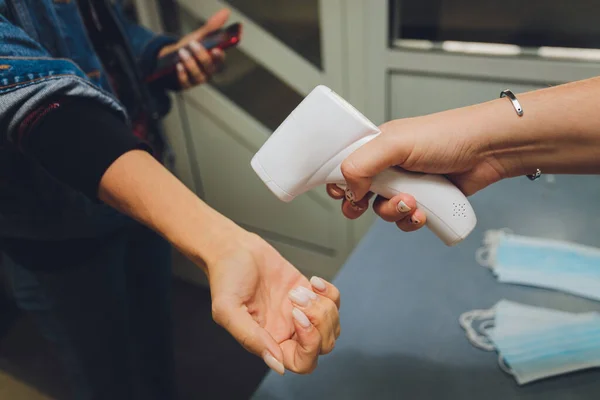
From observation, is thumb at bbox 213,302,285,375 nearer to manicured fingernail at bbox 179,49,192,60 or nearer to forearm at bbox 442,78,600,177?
forearm at bbox 442,78,600,177

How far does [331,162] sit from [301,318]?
0.24 meters

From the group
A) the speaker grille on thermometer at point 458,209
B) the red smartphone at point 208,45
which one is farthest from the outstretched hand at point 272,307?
the red smartphone at point 208,45

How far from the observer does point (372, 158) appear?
656 millimetres

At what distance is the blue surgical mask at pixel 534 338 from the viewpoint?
74 cm

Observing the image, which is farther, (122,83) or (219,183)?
(219,183)

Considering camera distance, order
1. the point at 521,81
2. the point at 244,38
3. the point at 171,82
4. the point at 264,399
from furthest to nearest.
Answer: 1. the point at 244,38
2. the point at 521,81
3. the point at 171,82
4. the point at 264,399

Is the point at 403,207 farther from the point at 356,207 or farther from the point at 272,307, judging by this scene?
the point at 272,307

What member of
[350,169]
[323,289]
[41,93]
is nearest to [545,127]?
[350,169]

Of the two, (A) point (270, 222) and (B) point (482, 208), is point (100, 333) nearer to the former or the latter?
(B) point (482, 208)

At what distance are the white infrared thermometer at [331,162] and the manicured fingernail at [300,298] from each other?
0.18 m

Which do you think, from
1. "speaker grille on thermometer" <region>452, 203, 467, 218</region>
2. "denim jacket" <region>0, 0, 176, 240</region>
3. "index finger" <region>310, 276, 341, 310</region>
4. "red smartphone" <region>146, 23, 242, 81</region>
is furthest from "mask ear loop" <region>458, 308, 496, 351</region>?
"red smartphone" <region>146, 23, 242, 81</region>

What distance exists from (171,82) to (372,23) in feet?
2.24

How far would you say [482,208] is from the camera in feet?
3.73

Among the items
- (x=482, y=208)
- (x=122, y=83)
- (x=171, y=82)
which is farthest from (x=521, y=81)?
(x=122, y=83)
